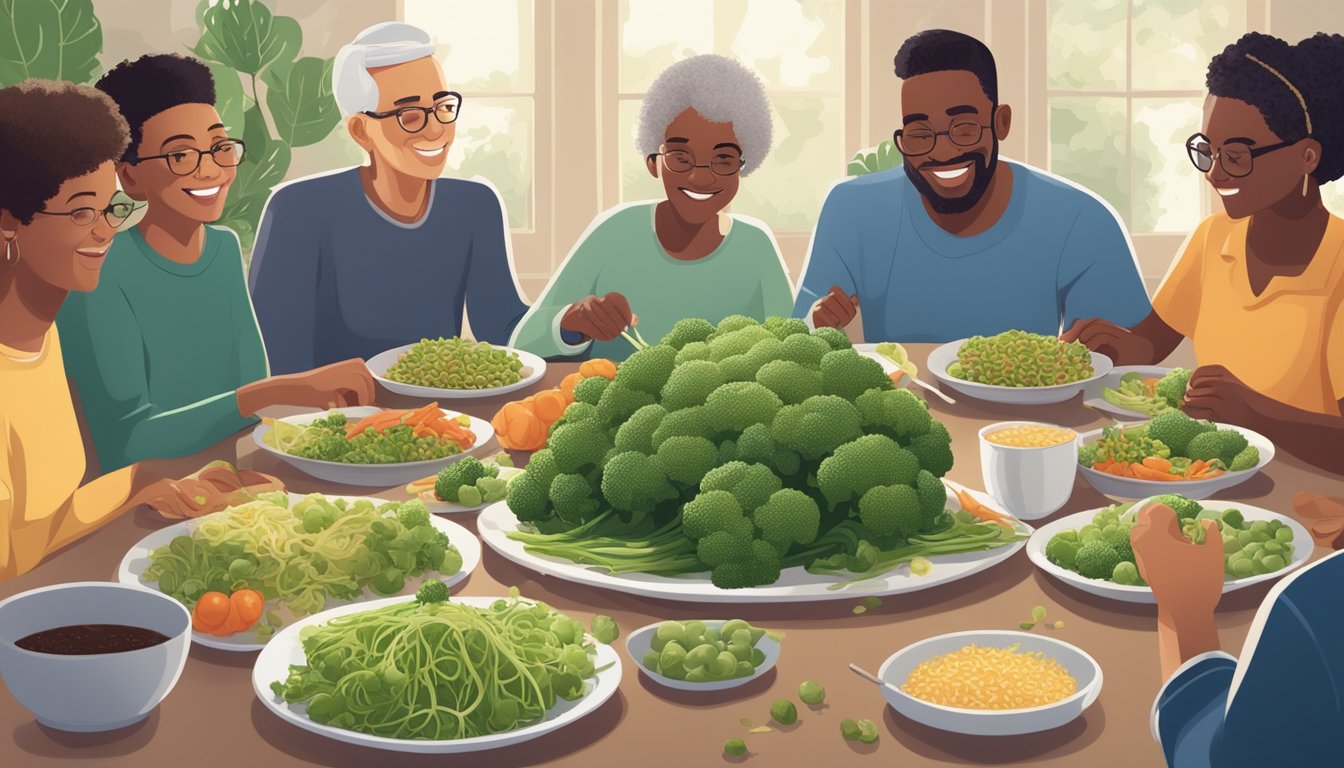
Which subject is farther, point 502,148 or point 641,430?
point 502,148

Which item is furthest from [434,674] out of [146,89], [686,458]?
[146,89]

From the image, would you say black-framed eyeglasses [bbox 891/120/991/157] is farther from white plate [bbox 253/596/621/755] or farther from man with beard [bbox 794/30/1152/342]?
white plate [bbox 253/596/621/755]

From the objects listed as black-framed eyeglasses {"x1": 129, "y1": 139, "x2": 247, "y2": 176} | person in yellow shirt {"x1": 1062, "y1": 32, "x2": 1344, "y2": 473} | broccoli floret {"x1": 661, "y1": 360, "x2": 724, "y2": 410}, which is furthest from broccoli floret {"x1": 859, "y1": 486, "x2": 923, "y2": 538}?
black-framed eyeglasses {"x1": 129, "y1": 139, "x2": 247, "y2": 176}

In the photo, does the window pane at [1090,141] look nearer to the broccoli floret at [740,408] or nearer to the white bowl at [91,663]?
the broccoli floret at [740,408]

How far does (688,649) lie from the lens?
170 cm

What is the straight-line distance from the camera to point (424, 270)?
4137 mm

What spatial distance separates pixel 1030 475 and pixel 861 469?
385mm

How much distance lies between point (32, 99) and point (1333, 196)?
573 cm

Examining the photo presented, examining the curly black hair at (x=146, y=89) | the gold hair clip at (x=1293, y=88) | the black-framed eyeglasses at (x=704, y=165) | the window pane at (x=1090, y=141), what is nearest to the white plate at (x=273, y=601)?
the curly black hair at (x=146, y=89)

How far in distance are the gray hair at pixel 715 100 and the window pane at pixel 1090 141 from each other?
2.95 m

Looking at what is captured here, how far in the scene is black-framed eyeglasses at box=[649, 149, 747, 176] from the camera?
3705 mm

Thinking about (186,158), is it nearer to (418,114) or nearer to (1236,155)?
(418,114)

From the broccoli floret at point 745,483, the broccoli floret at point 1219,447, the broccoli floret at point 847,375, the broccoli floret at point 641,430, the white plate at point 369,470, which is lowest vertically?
the white plate at point 369,470

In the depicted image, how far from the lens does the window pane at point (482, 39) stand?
6.21m
